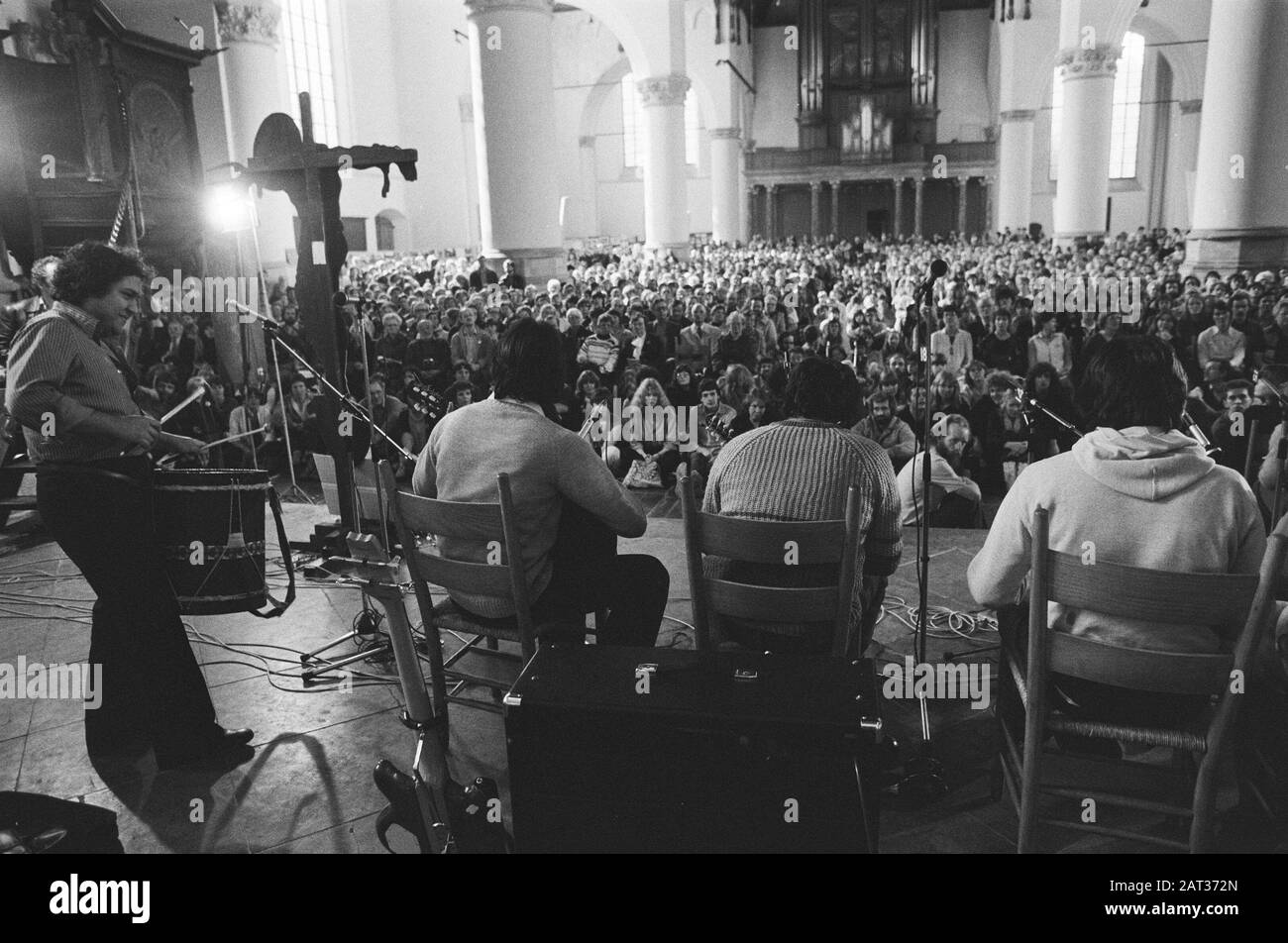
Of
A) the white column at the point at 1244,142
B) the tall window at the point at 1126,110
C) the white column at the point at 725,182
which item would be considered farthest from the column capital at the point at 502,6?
the tall window at the point at 1126,110

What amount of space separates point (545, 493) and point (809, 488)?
0.81 metres

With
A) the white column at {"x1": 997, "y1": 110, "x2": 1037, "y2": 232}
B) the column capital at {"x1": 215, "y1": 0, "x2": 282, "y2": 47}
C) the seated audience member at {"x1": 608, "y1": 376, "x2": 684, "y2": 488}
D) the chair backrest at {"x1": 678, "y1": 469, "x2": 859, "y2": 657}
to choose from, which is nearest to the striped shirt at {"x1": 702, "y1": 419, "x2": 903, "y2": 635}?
the chair backrest at {"x1": 678, "y1": 469, "x2": 859, "y2": 657}

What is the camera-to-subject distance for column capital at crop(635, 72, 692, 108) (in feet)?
69.5

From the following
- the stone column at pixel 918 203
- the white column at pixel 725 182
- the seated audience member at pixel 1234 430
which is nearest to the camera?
the seated audience member at pixel 1234 430

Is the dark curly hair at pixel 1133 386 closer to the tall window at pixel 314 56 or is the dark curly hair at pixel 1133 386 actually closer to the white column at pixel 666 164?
the white column at pixel 666 164

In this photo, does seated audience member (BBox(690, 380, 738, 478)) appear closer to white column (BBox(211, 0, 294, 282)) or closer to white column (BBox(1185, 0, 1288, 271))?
white column (BBox(1185, 0, 1288, 271))

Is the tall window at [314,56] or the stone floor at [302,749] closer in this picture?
the stone floor at [302,749]

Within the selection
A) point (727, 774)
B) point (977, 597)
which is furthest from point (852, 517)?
point (727, 774)

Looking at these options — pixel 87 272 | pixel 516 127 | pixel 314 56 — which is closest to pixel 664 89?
pixel 314 56

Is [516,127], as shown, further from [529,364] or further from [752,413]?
[529,364]

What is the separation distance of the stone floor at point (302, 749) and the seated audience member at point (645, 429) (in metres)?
2.78

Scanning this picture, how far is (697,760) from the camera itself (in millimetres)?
2104

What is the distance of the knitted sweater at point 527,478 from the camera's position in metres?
3.03

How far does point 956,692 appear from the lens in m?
3.52
